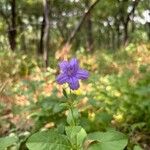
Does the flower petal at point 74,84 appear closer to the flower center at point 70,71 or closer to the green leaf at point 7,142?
the flower center at point 70,71

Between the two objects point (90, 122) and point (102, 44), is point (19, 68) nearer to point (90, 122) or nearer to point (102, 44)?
point (90, 122)

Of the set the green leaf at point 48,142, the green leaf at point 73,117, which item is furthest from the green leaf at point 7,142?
the green leaf at point 73,117

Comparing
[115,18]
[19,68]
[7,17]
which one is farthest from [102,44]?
[19,68]

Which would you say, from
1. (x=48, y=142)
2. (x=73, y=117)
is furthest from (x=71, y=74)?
(x=48, y=142)

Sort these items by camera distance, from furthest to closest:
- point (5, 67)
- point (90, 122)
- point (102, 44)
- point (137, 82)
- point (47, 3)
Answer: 1. point (102, 44)
2. point (5, 67)
3. point (47, 3)
4. point (137, 82)
5. point (90, 122)

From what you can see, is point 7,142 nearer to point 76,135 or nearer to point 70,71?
point 76,135

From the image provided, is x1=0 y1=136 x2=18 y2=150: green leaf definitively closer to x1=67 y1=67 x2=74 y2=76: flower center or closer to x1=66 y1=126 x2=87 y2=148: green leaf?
x1=66 y1=126 x2=87 y2=148: green leaf

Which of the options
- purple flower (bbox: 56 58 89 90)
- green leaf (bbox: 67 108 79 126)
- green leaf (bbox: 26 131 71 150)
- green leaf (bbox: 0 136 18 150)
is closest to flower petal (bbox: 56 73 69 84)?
purple flower (bbox: 56 58 89 90)
